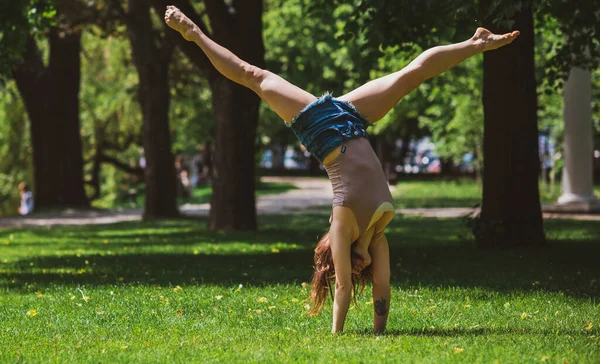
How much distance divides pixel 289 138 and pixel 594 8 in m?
53.9

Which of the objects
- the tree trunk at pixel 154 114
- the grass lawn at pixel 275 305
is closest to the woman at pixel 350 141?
the grass lawn at pixel 275 305

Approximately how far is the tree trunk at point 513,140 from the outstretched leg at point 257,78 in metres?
7.24

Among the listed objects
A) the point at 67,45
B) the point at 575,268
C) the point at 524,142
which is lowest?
A: the point at 575,268

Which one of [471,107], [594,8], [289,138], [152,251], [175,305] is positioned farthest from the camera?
[289,138]

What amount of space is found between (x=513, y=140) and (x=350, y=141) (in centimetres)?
736

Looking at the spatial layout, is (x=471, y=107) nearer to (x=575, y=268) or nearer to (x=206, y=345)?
(x=575, y=268)

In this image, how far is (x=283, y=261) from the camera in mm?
12930

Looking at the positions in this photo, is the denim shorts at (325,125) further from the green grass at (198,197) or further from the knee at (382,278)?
the green grass at (198,197)

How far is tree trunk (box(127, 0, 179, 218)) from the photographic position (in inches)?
913

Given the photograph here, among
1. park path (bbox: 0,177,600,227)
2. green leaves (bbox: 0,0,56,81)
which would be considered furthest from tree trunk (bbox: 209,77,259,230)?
park path (bbox: 0,177,600,227)

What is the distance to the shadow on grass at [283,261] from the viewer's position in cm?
1063

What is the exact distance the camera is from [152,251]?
15250 mm

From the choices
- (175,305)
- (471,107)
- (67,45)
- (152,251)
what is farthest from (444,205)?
(175,305)

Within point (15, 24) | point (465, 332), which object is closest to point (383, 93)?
point (465, 332)
